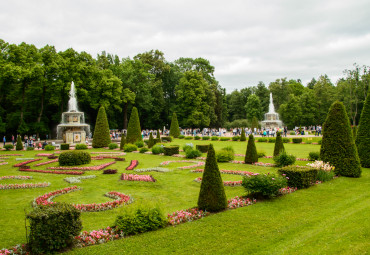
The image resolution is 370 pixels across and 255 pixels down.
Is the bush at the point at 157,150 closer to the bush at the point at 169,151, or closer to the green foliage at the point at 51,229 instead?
the bush at the point at 169,151

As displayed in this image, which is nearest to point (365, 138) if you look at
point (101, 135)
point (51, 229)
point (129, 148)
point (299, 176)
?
point (299, 176)

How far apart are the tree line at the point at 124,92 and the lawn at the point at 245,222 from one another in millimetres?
29834

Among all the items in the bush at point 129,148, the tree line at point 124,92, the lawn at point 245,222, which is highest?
the tree line at point 124,92

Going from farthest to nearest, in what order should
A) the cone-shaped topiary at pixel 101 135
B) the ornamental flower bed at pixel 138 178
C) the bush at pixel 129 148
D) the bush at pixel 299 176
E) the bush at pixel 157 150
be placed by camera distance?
1. the cone-shaped topiary at pixel 101 135
2. the bush at pixel 129 148
3. the bush at pixel 157 150
4. the ornamental flower bed at pixel 138 178
5. the bush at pixel 299 176

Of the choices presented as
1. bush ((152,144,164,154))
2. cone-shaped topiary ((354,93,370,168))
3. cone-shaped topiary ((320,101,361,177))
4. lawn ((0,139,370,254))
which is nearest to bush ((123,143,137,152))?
bush ((152,144,164,154))

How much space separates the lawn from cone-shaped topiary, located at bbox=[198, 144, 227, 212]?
298 mm

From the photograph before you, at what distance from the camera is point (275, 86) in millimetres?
64375

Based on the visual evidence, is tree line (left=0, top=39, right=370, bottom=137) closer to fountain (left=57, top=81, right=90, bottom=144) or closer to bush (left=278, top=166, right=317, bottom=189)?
fountain (left=57, top=81, right=90, bottom=144)

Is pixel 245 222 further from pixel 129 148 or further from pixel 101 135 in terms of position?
pixel 101 135

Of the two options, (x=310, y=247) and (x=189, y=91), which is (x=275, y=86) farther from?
(x=310, y=247)

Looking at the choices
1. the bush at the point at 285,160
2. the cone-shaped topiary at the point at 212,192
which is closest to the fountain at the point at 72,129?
the bush at the point at 285,160

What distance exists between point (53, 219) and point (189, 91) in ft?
147

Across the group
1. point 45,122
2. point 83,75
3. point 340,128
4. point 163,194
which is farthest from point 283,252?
point 45,122

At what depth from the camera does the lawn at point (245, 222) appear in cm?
579
